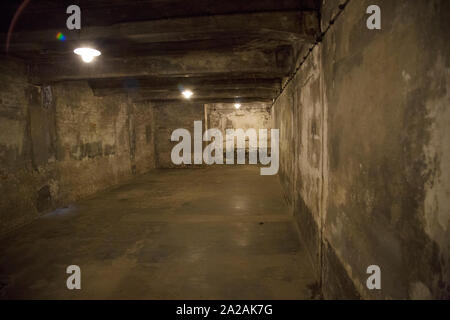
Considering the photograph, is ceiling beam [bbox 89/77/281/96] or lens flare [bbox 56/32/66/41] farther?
ceiling beam [bbox 89/77/281/96]

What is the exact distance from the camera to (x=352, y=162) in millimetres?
1946

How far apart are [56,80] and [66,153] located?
1.73m

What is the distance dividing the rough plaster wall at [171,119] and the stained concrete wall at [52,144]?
8.22ft

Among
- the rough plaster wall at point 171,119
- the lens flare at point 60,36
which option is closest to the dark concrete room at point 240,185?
the lens flare at point 60,36

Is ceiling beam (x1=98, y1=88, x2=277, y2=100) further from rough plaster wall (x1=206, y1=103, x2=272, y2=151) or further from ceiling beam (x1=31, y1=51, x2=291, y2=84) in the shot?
rough plaster wall (x1=206, y1=103, x2=272, y2=151)

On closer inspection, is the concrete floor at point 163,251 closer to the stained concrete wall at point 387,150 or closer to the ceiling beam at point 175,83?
the stained concrete wall at point 387,150

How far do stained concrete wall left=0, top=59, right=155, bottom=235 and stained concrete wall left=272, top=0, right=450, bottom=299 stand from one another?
506 cm

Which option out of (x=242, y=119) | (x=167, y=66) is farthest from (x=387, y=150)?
(x=242, y=119)

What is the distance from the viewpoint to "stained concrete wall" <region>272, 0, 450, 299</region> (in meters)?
1.08

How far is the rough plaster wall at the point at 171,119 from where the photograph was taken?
37.4 ft

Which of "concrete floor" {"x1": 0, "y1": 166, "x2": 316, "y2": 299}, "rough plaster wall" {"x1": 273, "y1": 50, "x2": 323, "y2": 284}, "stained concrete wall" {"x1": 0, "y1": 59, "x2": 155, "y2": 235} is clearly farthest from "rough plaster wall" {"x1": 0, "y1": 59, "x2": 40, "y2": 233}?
"rough plaster wall" {"x1": 273, "y1": 50, "x2": 323, "y2": 284}
